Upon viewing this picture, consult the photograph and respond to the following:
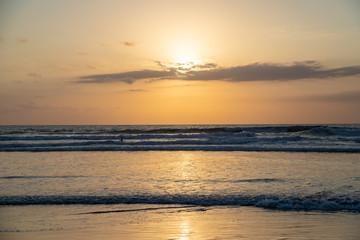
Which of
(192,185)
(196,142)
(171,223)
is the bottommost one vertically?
(171,223)

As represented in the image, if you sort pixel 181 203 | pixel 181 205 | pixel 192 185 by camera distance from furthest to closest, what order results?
pixel 192 185
pixel 181 203
pixel 181 205

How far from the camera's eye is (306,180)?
448 inches

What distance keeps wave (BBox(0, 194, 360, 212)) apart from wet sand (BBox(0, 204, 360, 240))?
0.35 m

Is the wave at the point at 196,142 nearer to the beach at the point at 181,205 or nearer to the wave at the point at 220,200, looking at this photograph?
the beach at the point at 181,205

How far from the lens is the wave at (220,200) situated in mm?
8375

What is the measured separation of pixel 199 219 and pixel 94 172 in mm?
7203

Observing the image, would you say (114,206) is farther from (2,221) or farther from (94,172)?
(94,172)

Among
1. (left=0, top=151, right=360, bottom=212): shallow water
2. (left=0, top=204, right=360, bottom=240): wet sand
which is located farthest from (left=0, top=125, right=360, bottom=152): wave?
(left=0, top=204, right=360, bottom=240): wet sand

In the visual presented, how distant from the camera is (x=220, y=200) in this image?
890 cm

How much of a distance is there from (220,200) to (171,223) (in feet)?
6.84

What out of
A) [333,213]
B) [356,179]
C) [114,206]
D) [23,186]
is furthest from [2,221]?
[356,179]

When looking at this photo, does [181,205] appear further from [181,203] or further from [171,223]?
[171,223]

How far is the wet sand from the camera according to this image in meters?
6.54

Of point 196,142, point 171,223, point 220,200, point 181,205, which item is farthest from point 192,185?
point 196,142
